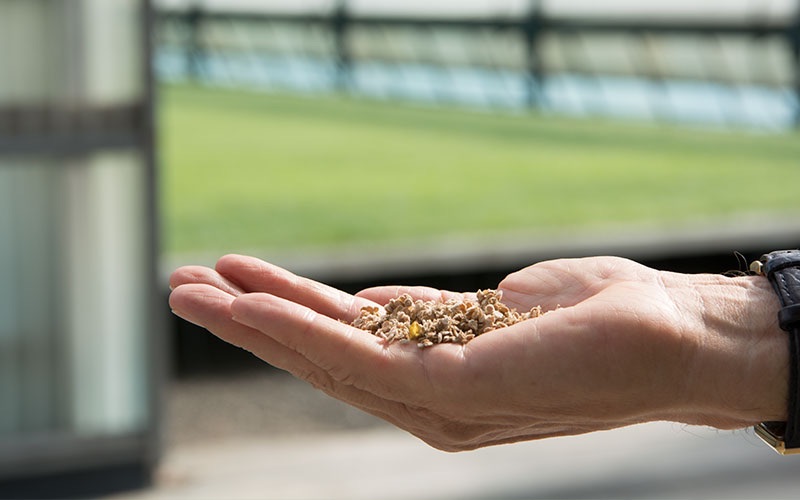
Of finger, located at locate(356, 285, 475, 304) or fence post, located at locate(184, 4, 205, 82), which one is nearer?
finger, located at locate(356, 285, 475, 304)

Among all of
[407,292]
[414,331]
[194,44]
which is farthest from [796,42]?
[414,331]

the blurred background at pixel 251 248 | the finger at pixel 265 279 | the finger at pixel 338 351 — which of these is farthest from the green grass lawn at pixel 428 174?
the finger at pixel 338 351

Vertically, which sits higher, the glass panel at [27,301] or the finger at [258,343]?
the finger at [258,343]

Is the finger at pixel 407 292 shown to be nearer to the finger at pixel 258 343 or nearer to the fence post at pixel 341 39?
the finger at pixel 258 343

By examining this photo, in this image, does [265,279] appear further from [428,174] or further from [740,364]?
[428,174]

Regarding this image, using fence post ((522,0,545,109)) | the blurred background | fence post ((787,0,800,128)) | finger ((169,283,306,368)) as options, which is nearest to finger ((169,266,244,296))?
finger ((169,283,306,368))

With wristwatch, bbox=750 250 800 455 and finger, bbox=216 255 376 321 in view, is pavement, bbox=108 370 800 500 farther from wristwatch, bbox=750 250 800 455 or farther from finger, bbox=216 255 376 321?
finger, bbox=216 255 376 321
